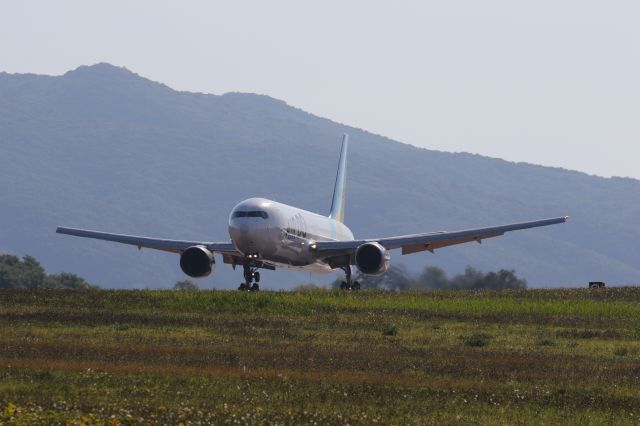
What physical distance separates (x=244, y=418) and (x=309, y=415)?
1377 mm

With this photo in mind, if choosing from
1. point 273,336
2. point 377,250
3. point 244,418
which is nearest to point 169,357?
point 273,336

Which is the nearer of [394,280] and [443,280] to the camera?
[443,280]

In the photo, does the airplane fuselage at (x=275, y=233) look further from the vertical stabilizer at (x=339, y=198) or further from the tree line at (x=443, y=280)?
the vertical stabilizer at (x=339, y=198)

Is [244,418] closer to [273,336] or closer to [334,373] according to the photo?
[334,373]

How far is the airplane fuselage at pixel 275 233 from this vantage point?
63875 millimetres

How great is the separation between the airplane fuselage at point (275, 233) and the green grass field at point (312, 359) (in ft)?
25.0

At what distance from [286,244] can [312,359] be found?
31780 millimetres

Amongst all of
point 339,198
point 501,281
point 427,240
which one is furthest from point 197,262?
point 339,198

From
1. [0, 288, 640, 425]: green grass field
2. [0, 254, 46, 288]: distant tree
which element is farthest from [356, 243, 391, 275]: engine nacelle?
[0, 254, 46, 288]: distant tree

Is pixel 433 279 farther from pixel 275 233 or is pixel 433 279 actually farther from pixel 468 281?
pixel 275 233

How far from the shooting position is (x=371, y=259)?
222 feet

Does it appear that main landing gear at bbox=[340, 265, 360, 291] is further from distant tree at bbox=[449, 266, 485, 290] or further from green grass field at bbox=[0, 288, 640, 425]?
green grass field at bbox=[0, 288, 640, 425]

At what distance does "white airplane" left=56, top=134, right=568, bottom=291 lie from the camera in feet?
211

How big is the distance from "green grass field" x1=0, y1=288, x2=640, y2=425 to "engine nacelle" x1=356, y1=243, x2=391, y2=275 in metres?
10.2
